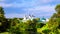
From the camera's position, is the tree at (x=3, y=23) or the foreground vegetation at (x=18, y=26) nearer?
the tree at (x=3, y=23)

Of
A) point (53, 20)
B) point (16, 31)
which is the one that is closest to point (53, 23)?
point (53, 20)

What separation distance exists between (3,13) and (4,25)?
68.4 inches

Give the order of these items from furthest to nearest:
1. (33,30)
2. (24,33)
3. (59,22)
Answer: (59,22) → (33,30) → (24,33)

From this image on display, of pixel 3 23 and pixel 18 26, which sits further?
pixel 18 26

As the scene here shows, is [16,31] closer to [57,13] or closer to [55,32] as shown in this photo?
[55,32]

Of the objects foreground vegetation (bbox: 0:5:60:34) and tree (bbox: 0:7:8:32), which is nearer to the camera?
tree (bbox: 0:7:8:32)

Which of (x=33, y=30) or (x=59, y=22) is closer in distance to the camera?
(x=33, y=30)

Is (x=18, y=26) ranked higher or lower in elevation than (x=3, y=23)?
lower

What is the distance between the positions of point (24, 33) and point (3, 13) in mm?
3787

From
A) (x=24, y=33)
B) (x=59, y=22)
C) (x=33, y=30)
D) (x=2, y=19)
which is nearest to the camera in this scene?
(x=2, y=19)

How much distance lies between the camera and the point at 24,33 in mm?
31281

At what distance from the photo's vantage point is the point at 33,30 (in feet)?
110

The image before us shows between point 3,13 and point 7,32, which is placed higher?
point 3,13

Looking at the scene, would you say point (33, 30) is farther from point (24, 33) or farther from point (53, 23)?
point (53, 23)
